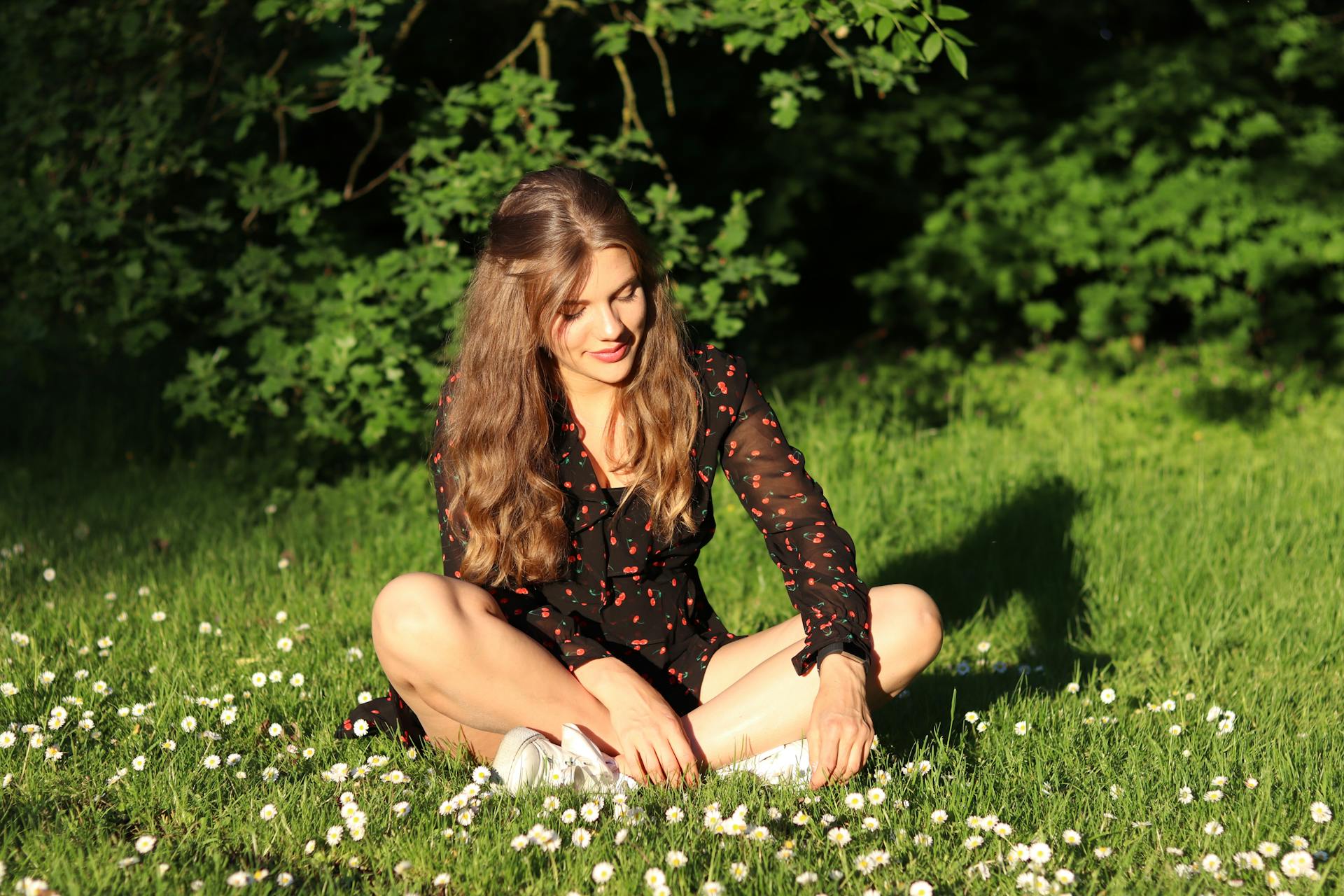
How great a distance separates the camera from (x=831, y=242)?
8406 mm

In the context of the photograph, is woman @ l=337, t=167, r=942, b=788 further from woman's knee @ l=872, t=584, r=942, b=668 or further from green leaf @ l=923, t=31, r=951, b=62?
green leaf @ l=923, t=31, r=951, b=62

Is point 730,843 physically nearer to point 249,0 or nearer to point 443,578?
point 443,578

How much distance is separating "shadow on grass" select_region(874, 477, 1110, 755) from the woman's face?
1.07 m

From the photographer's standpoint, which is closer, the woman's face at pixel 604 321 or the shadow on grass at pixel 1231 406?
the woman's face at pixel 604 321

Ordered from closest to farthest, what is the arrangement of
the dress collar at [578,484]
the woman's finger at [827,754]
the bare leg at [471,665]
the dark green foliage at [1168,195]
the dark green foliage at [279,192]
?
the woman's finger at [827,754]
the bare leg at [471,665]
the dress collar at [578,484]
the dark green foliage at [279,192]
the dark green foliage at [1168,195]

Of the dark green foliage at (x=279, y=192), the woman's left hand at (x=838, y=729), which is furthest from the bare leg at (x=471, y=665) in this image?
the dark green foliage at (x=279, y=192)

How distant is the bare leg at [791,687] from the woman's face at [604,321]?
2.32ft

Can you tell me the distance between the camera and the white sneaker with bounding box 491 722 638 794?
2.46m

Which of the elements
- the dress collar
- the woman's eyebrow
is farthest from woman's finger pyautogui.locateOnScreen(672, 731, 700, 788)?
the woman's eyebrow

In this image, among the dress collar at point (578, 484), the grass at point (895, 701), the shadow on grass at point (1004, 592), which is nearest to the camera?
the grass at point (895, 701)

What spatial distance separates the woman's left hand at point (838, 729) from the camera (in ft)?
7.83

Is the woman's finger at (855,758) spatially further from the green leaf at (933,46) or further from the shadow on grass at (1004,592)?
the green leaf at (933,46)

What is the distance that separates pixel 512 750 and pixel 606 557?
1.75 feet

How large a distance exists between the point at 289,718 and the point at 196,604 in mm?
1021
